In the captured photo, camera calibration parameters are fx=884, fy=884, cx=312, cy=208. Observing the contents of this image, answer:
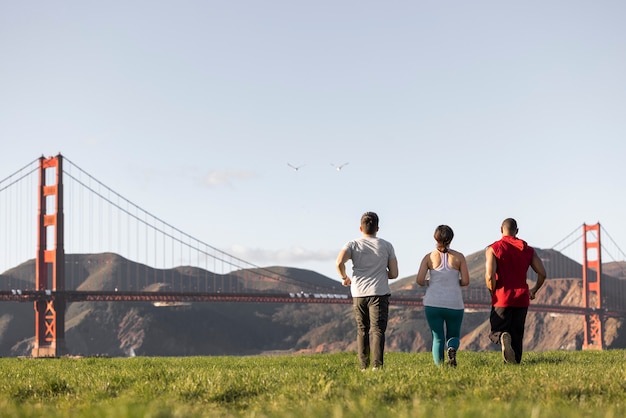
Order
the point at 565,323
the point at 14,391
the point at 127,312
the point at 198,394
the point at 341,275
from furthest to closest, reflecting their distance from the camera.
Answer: the point at 127,312 → the point at 565,323 → the point at 341,275 → the point at 14,391 → the point at 198,394

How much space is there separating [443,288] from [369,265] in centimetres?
91

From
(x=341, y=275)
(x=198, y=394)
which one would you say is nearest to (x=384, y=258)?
(x=341, y=275)

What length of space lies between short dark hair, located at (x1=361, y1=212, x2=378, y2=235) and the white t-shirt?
14cm

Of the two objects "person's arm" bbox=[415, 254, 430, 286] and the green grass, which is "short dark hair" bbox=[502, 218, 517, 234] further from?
the green grass

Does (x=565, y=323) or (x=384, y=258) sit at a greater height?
(x=384, y=258)

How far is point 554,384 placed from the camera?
723 cm

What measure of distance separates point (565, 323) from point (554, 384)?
177m

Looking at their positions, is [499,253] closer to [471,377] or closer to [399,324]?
[471,377]

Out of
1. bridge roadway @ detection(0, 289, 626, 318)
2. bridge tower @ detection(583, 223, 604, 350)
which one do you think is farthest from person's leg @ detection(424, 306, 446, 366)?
bridge tower @ detection(583, 223, 604, 350)

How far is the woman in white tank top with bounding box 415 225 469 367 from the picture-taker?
10148 mm

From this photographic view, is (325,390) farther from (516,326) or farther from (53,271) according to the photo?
(53,271)

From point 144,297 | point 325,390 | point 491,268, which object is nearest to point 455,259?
point 491,268

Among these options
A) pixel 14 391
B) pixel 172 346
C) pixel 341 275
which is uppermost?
pixel 341 275

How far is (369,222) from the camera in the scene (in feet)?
33.8
